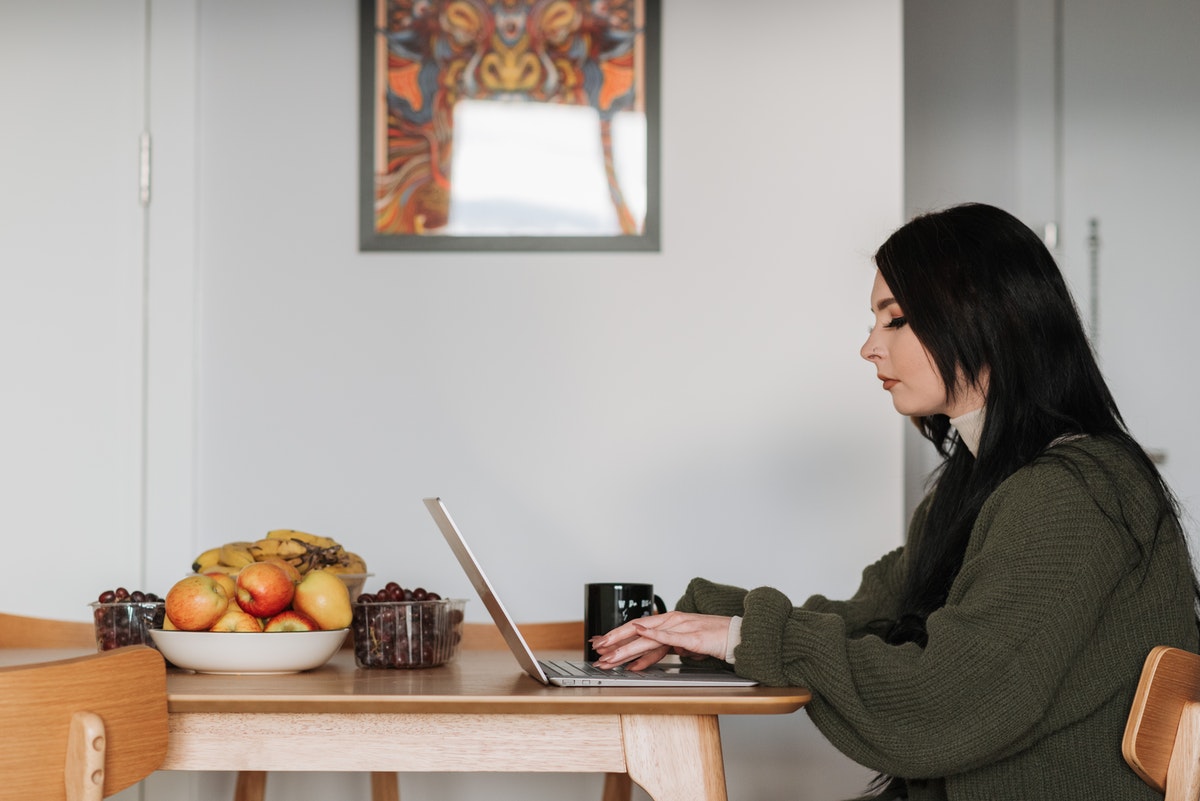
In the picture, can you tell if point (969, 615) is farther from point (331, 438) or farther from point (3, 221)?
point (3, 221)

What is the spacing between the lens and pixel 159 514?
2.66m

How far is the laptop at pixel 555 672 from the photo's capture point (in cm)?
135

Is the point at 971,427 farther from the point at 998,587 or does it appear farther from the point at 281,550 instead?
the point at 281,550

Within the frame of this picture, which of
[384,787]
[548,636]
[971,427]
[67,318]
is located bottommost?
[384,787]

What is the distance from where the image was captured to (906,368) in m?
1.63

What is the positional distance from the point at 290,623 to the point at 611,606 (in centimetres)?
42

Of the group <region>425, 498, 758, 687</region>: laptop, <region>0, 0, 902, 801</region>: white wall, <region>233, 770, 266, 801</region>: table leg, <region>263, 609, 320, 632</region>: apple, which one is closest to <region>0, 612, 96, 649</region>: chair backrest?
<region>233, 770, 266, 801</region>: table leg

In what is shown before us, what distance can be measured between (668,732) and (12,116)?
2.21m

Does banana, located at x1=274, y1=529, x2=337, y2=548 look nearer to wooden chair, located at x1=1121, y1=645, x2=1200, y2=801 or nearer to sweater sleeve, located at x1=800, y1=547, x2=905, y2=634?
sweater sleeve, located at x1=800, y1=547, x2=905, y2=634

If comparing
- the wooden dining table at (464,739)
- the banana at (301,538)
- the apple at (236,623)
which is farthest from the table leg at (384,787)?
the wooden dining table at (464,739)

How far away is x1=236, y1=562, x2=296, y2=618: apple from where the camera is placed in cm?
149

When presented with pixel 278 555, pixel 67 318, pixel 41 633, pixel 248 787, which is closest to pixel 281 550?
pixel 278 555

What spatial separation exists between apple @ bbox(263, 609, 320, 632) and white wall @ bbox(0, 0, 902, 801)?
3.74ft

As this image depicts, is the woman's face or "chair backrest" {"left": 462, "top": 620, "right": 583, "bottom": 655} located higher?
the woman's face
